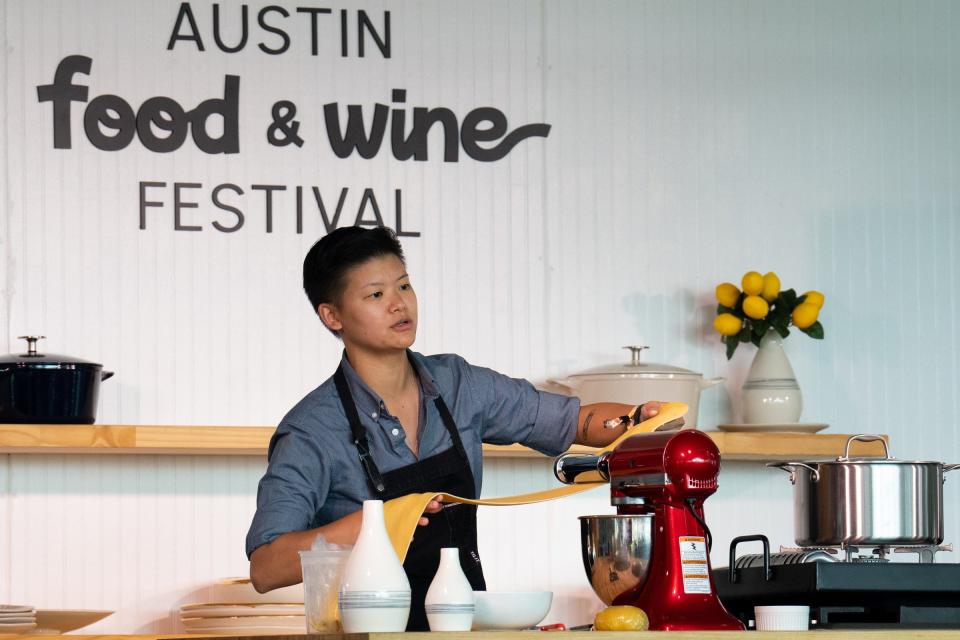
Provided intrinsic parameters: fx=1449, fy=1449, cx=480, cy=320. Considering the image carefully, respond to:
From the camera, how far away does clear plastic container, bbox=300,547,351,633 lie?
1730 millimetres

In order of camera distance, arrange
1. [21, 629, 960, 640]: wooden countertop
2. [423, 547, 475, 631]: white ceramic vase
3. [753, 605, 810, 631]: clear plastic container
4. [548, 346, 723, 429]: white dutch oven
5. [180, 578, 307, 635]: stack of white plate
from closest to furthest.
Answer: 1. [21, 629, 960, 640]: wooden countertop
2. [423, 547, 475, 631]: white ceramic vase
3. [753, 605, 810, 631]: clear plastic container
4. [180, 578, 307, 635]: stack of white plate
5. [548, 346, 723, 429]: white dutch oven

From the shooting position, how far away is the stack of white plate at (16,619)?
9.82 feet

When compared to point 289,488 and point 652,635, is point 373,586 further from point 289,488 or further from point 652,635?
point 289,488

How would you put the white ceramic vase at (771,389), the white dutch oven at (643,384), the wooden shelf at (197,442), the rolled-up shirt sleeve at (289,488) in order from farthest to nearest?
the white ceramic vase at (771,389) < the white dutch oven at (643,384) < the wooden shelf at (197,442) < the rolled-up shirt sleeve at (289,488)

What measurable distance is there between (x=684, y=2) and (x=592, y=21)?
256 mm

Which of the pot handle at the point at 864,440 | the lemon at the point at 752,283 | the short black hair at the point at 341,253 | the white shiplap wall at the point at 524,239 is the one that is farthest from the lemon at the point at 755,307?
the short black hair at the point at 341,253

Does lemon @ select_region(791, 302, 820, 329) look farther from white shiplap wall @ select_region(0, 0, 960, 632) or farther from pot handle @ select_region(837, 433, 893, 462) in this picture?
pot handle @ select_region(837, 433, 893, 462)

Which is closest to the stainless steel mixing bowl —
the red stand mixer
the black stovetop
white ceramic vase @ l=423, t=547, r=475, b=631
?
the red stand mixer

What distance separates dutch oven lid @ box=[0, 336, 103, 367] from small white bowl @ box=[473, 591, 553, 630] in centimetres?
164

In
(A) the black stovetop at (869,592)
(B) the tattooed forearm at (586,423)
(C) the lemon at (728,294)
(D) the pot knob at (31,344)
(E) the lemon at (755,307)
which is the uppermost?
(C) the lemon at (728,294)

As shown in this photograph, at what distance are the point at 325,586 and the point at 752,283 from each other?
2029 mm

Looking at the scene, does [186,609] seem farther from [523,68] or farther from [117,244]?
[523,68]

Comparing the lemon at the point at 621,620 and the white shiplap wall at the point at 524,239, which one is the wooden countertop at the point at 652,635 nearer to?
the lemon at the point at 621,620

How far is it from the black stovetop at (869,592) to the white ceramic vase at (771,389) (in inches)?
46.4
